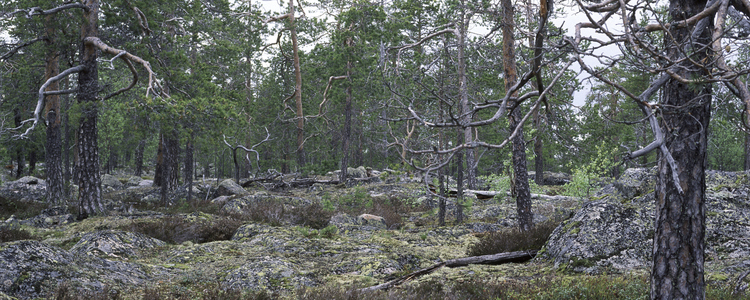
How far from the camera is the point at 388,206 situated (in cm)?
1598

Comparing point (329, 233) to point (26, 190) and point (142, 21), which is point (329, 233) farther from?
point (26, 190)

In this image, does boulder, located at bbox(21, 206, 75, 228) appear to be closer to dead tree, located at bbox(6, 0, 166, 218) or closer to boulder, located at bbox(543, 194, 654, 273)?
dead tree, located at bbox(6, 0, 166, 218)

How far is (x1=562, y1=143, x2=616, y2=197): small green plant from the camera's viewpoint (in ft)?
33.8

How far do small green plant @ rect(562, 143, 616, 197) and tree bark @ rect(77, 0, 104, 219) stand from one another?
12595 millimetres

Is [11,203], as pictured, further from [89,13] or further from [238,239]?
[238,239]

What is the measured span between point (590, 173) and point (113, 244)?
10.8 meters

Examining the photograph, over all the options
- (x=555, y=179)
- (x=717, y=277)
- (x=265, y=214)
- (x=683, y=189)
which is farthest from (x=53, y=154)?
(x=555, y=179)

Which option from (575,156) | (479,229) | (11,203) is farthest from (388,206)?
(11,203)

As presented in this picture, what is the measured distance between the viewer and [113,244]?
21.9ft

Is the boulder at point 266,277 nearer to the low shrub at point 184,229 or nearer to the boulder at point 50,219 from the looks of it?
the low shrub at point 184,229

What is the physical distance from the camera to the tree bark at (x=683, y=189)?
10.8 feet

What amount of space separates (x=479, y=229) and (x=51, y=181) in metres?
15.3

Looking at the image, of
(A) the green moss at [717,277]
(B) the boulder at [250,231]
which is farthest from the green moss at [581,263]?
(B) the boulder at [250,231]

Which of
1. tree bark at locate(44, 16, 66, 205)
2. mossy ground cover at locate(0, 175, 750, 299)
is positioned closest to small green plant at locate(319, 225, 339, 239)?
mossy ground cover at locate(0, 175, 750, 299)
